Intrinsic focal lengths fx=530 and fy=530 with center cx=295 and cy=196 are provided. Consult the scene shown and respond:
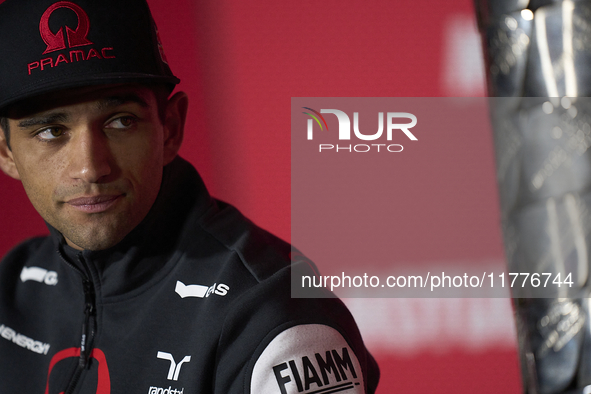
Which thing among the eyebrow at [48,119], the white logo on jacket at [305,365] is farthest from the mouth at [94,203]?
the white logo on jacket at [305,365]

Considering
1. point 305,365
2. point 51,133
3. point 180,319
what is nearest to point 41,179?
point 51,133

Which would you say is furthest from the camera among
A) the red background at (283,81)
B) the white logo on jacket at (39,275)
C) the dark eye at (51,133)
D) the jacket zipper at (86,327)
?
the red background at (283,81)

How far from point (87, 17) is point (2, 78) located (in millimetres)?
152

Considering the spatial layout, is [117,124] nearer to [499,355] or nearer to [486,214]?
[486,214]

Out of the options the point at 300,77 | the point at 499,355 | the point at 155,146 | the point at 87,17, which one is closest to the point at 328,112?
the point at 155,146

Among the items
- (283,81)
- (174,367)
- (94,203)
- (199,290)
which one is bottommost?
(174,367)

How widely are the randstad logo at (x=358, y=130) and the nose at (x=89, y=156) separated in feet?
1.28

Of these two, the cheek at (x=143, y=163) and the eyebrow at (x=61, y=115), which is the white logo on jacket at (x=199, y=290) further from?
the eyebrow at (x=61, y=115)

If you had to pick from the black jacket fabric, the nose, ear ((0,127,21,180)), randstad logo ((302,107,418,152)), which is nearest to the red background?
randstad logo ((302,107,418,152))

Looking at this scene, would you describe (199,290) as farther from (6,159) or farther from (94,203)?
(6,159)

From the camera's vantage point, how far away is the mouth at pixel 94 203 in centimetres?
78

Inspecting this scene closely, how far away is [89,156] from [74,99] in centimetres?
9

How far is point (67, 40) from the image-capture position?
0.77m

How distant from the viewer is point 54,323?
99 cm
